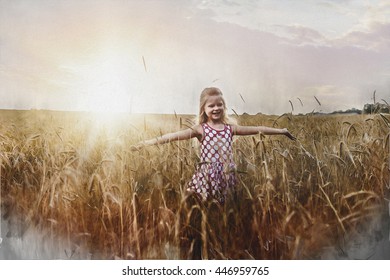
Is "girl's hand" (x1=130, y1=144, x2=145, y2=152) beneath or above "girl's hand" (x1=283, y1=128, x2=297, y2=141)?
beneath

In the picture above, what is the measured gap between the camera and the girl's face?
12.7 feet

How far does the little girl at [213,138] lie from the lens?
377cm

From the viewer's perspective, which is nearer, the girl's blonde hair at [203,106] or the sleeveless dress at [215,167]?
the sleeveless dress at [215,167]

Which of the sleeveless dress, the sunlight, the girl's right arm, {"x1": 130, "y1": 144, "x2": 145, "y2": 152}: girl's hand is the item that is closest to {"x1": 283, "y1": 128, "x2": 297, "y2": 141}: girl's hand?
the sleeveless dress

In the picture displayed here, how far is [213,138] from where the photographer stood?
152 inches

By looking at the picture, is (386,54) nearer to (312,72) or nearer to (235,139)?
(312,72)

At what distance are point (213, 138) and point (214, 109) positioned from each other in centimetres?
23

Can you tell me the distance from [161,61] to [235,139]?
88 cm

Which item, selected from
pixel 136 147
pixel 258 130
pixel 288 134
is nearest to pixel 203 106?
pixel 258 130

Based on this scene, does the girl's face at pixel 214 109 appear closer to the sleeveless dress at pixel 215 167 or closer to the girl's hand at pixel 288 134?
the sleeveless dress at pixel 215 167

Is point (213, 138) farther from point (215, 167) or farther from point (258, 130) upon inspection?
point (258, 130)

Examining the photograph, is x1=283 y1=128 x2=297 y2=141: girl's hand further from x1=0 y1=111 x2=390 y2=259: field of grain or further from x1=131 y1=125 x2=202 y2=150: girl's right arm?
x1=131 y1=125 x2=202 y2=150: girl's right arm

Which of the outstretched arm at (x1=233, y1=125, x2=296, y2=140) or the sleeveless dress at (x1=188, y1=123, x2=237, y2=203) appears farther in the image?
the outstretched arm at (x1=233, y1=125, x2=296, y2=140)

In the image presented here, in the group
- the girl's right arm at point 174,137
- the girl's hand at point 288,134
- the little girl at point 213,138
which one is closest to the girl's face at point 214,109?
the little girl at point 213,138
